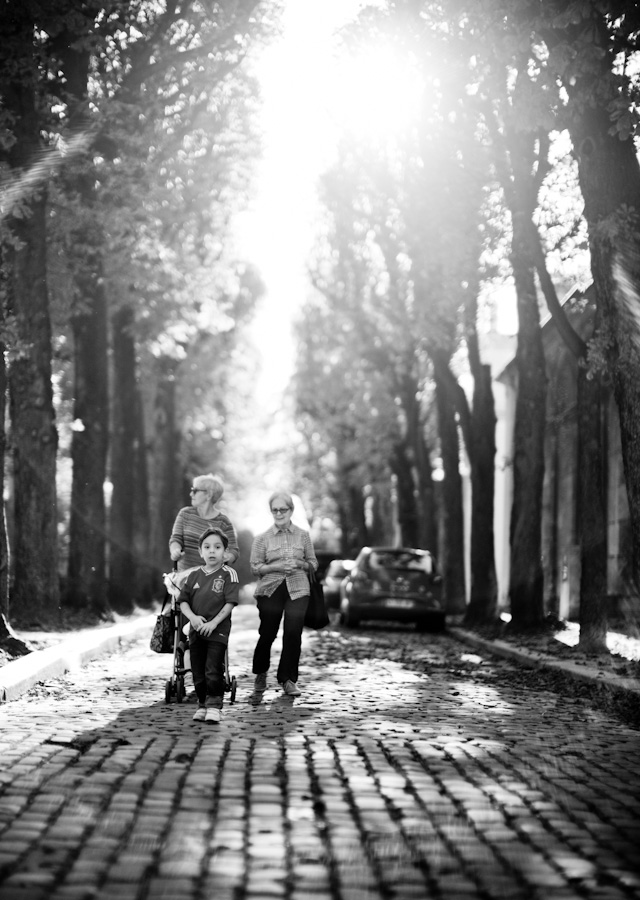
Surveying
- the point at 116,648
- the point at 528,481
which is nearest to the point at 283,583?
the point at 116,648

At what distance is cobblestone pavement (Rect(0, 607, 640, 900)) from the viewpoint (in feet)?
16.7

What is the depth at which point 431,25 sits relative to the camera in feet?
55.1

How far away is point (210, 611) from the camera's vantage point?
9938mm

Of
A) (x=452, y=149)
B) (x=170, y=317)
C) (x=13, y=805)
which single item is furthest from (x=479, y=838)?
(x=170, y=317)

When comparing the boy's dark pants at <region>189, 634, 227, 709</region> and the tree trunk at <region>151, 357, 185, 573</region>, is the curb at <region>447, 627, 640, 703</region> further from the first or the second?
the tree trunk at <region>151, 357, 185, 573</region>

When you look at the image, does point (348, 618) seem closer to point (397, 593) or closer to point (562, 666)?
point (397, 593)

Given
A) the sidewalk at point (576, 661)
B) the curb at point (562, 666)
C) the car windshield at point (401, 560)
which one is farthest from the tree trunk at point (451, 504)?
the curb at point (562, 666)

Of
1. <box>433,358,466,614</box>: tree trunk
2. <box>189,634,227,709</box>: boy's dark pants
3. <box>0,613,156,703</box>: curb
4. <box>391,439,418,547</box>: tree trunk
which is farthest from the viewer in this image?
<box>391,439,418,547</box>: tree trunk

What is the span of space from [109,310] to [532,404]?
26.4 ft

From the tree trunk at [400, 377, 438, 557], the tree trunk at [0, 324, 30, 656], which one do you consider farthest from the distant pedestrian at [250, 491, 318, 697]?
the tree trunk at [400, 377, 438, 557]

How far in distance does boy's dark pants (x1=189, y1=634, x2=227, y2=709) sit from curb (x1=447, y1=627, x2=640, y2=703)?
3.57m

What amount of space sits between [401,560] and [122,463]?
610cm

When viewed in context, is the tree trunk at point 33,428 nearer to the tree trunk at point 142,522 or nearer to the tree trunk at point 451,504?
the tree trunk at point 142,522

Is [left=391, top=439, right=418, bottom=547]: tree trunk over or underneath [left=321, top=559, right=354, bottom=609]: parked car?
over
